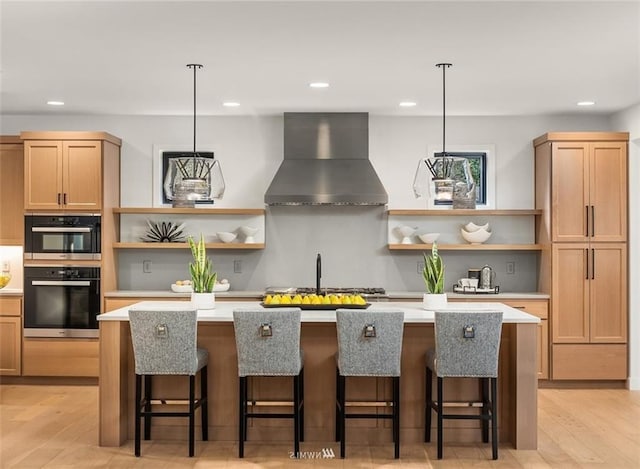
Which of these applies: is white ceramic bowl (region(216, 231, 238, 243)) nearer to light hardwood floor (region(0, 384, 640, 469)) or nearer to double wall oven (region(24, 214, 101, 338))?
double wall oven (region(24, 214, 101, 338))

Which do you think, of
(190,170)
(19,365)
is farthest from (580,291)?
(19,365)

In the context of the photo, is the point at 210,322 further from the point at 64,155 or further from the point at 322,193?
the point at 64,155

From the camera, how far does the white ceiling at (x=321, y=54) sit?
11.9ft

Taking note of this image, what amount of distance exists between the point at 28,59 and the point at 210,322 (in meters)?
2.22

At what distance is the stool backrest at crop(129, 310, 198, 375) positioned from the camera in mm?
4137

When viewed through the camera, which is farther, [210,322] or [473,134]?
[473,134]

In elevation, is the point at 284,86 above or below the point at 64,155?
above

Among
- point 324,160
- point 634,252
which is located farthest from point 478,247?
point 324,160

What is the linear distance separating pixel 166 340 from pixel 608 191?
14.5ft

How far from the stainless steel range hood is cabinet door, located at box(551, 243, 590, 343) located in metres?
1.85

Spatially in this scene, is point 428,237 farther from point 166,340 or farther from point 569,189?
point 166,340

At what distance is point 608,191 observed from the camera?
6.33 m

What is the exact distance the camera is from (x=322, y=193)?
6.29m

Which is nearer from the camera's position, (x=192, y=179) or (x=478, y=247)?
(x=192, y=179)
